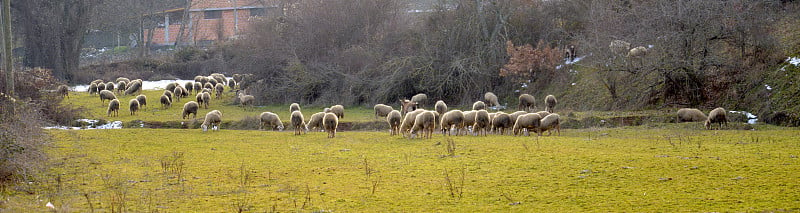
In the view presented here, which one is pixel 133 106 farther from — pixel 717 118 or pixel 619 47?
pixel 717 118

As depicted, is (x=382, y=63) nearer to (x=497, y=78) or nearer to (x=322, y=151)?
(x=497, y=78)

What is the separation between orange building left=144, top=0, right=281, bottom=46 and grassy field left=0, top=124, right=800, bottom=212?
49654 mm

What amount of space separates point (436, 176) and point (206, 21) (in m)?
63.8

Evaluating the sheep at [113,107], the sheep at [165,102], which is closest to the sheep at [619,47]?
the sheep at [165,102]

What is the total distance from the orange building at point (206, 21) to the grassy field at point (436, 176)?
49.7 meters

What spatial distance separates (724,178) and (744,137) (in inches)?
270

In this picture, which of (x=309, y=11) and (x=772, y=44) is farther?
(x=309, y=11)

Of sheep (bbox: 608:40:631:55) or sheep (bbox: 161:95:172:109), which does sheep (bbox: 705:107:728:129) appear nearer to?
sheep (bbox: 608:40:631:55)

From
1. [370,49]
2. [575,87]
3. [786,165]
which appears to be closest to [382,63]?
[370,49]

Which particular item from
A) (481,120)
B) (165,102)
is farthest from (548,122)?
(165,102)

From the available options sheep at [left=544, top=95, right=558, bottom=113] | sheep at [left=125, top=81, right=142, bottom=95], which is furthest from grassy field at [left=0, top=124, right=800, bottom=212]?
sheep at [left=125, top=81, right=142, bottom=95]

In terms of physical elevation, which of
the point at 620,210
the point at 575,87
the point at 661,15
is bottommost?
the point at 620,210

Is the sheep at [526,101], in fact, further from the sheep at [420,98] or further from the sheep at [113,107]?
the sheep at [113,107]

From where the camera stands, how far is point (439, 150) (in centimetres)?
1709
